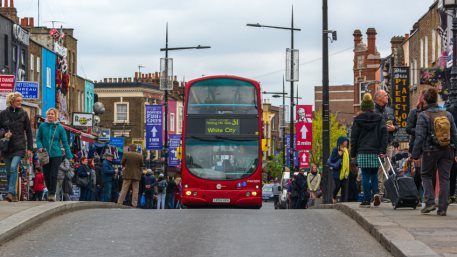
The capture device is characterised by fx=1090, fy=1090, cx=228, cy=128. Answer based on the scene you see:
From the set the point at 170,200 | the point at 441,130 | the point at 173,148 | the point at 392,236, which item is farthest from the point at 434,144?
the point at 173,148

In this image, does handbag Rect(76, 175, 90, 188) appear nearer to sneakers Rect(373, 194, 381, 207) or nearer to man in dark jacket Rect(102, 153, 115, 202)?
man in dark jacket Rect(102, 153, 115, 202)

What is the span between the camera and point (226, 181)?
31172mm

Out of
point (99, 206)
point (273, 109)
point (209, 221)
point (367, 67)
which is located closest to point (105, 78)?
point (367, 67)

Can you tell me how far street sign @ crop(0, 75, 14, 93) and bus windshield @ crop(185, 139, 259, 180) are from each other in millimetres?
5118

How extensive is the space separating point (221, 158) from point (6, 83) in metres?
6.37

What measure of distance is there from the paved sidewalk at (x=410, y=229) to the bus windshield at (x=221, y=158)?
1326 cm

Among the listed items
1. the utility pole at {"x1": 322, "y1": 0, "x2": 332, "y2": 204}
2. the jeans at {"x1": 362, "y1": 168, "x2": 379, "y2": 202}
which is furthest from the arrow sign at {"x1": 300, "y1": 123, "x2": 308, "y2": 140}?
the jeans at {"x1": 362, "y1": 168, "x2": 379, "y2": 202}

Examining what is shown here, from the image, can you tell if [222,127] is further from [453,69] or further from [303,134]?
[303,134]

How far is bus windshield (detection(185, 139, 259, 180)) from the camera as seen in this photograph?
30.8 meters

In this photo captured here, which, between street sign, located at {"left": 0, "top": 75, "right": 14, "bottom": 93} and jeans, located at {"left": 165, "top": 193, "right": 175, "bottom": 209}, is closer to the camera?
street sign, located at {"left": 0, "top": 75, "right": 14, "bottom": 93}

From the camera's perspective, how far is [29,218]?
48.4ft

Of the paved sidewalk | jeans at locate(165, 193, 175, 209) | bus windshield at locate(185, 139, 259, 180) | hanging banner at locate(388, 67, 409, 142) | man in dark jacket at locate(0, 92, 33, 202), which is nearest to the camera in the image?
the paved sidewalk

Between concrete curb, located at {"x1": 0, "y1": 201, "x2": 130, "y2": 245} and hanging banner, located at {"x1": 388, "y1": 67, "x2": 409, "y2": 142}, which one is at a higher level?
hanging banner, located at {"x1": 388, "y1": 67, "x2": 409, "y2": 142}

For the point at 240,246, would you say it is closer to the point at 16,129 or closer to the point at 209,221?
the point at 209,221
